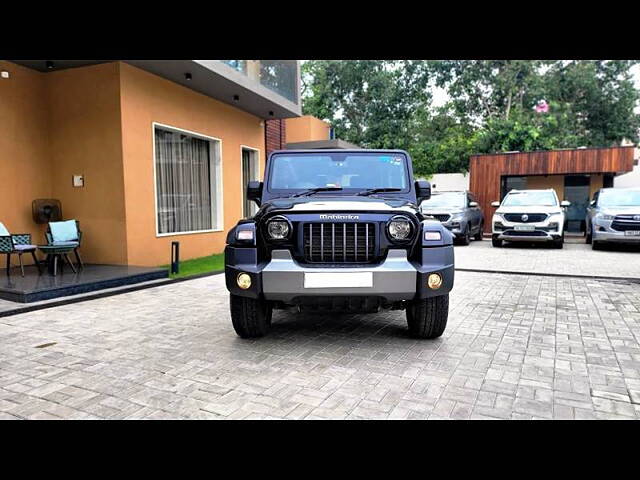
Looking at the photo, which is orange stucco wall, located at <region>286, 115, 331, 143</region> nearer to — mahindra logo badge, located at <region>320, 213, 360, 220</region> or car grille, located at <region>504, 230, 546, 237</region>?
car grille, located at <region>504, 230, 546, 237</region>

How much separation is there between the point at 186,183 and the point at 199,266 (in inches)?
95.5

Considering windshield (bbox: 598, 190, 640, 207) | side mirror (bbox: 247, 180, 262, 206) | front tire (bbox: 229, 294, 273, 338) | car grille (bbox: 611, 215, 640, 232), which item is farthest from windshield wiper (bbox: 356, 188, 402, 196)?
windshield (bbox: 598, 190, 640, 207)

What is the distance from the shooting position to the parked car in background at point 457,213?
14.0 meters

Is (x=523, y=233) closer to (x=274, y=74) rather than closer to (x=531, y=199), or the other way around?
(x=531, y=199)

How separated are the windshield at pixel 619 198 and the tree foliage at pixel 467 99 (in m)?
14.4

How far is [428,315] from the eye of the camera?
13.8 feet

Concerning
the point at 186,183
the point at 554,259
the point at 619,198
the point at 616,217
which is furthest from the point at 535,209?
the point at 186,183

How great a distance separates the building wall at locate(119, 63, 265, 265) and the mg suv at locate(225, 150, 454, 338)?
5362 mm

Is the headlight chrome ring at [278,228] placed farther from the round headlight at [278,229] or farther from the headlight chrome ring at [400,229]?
the headlight chrome ring at [400,229]
